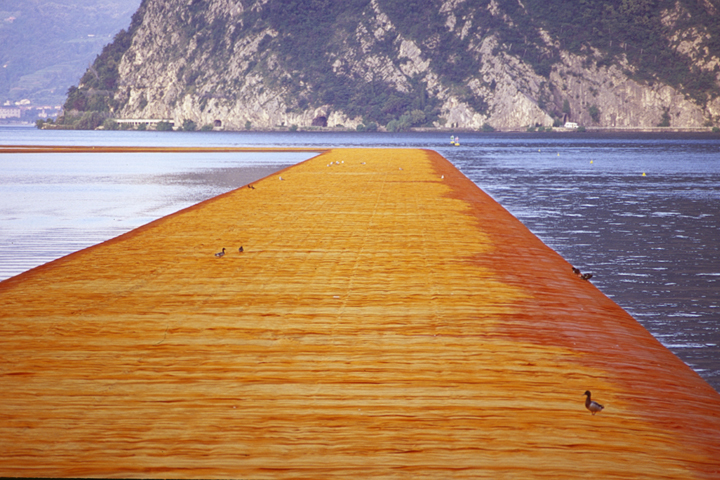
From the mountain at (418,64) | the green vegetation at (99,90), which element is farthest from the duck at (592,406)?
the green vegetation at (99,90)

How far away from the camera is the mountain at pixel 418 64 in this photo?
444ft

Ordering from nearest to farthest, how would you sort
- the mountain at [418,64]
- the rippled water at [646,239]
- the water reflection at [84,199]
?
the rippled water at [646,239] < the water reflection at [84,199] < the mountain at [418,64]

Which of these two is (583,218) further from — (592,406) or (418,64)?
(418,64)

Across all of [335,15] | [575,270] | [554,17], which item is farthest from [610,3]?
[575,270]

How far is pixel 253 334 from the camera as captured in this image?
571 centimetres

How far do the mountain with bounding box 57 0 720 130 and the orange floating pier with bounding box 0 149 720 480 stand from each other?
133 meters

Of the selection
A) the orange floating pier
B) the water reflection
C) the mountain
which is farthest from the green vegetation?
the orange floating pier

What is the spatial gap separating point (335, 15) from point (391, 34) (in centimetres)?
1556

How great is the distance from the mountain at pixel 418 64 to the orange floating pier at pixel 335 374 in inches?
5253

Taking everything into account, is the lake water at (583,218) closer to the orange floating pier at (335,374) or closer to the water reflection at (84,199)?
the water reflection at (84,199)

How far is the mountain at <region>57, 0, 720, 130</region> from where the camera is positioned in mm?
135375

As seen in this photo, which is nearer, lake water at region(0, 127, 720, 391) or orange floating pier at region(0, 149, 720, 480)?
orange floating pier at region(0, 149, 720, 480)

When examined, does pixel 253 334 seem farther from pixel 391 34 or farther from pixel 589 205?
pixel 391 34

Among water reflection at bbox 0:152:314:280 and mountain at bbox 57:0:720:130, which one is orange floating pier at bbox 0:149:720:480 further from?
mountain at bbox 57:0:720:130
